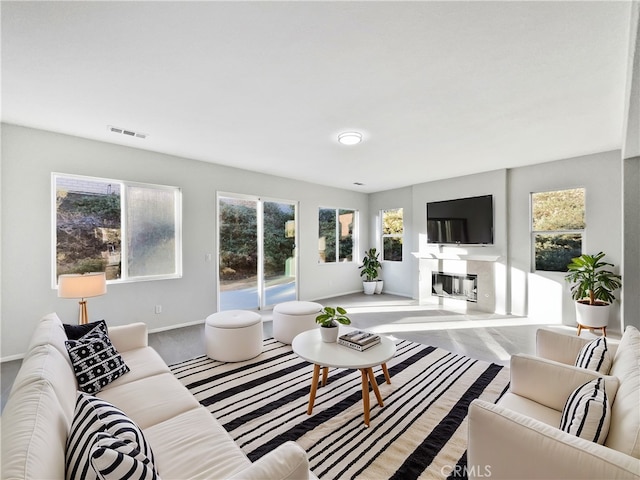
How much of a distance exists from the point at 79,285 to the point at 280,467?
2.73 meters

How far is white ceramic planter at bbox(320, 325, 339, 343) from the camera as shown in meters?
2.43

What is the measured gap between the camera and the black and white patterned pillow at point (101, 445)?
0.84 m

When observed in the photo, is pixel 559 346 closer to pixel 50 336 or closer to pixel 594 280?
pixel 594 280

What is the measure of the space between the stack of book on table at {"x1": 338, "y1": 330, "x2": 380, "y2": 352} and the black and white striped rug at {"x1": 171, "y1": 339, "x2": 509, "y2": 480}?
1.46 feet

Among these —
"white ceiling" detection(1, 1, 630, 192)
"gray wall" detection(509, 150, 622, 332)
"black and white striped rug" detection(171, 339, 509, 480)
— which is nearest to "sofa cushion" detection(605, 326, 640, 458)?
"black and white striped rug" detection(171, 339, 509, 480)

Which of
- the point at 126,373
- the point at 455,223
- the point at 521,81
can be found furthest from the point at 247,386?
the point at 455,223

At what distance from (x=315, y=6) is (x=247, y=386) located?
2.79 meters

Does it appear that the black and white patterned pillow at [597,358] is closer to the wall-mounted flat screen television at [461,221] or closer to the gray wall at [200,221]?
the gray wall at [200,221]

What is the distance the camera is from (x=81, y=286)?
2666 mm

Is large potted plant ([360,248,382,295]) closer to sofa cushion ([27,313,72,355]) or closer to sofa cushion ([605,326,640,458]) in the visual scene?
sofa cushion ([605,326,640,458])

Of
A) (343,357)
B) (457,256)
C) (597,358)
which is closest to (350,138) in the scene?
(343,357)

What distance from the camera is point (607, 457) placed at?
36.7 inches

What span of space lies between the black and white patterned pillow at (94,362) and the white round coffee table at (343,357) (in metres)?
1.24

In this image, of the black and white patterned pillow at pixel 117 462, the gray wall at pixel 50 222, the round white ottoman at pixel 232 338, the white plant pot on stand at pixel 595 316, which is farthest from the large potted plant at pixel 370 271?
the black and white patterned pillow at pixel 117 462
